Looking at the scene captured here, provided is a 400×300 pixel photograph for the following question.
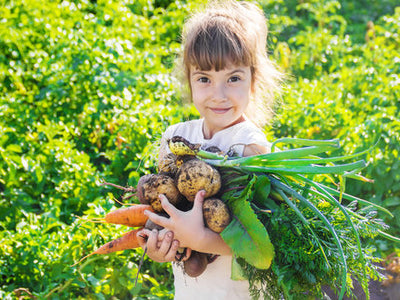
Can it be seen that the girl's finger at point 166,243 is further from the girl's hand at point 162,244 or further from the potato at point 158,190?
the potato at point 158,190

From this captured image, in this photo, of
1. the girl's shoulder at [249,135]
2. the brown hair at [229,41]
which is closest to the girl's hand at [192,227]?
the girl's shoulder at [249,135]

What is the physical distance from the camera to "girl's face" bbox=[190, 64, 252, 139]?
222 cm

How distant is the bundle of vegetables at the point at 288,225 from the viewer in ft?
6.10

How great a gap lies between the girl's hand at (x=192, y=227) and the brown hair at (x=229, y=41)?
25.0 inches

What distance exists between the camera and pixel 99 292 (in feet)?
9.56

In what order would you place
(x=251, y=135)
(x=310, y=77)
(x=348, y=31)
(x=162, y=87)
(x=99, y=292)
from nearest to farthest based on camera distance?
(x=251, y=135)
(x=99, y=292)
(x=162, y=87)
(x=310, y=77)
(x=348, y=31)

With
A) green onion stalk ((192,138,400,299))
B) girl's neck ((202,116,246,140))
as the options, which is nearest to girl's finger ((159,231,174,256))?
green onion stalk ((192,138,400,299))

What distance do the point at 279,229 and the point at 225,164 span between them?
320 mm

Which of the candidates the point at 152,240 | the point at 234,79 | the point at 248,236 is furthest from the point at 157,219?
the point at 234,79

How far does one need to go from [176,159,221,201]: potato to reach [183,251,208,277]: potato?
0.78ft

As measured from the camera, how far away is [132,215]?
2201mm

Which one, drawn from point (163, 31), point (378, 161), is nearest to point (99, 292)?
point (378, 161)

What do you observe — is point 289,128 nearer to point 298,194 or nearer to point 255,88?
point 255,88

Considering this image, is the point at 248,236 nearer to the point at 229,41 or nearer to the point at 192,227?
the point at 192,227
